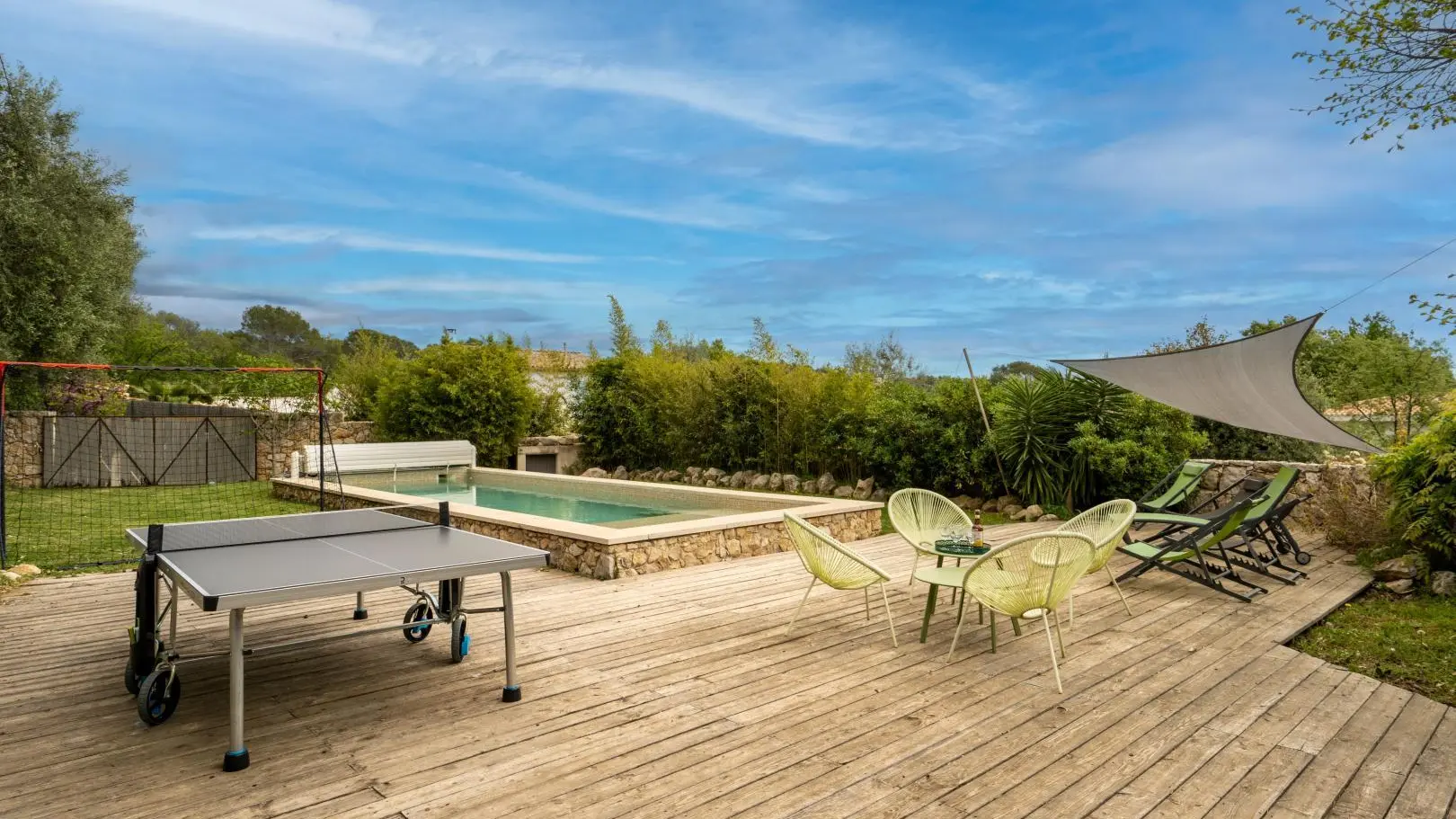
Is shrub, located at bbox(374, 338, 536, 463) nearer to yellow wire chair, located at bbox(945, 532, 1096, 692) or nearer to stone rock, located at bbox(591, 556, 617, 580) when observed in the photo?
stone rock, located at bbox(591, 556, 617, 580)

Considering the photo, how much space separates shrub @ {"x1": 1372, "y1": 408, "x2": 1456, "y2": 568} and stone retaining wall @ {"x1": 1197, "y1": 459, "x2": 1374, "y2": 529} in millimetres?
1851

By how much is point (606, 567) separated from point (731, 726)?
3.08 m

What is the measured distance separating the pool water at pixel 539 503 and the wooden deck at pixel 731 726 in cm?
535

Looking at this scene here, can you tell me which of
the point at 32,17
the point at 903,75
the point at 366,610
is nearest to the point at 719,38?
the point at 903,75

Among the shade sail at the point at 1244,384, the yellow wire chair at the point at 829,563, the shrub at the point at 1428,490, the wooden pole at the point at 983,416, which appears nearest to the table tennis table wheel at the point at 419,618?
the yellow wire chair at the point at 829,563

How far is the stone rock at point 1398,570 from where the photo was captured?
6.16m

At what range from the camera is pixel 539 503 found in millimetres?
11688

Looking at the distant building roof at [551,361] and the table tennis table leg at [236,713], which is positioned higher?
the distant building roof at [551,361]

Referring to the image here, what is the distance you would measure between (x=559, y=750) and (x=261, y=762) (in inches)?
40.9

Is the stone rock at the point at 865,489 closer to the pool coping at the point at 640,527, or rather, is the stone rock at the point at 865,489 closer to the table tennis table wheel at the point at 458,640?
the pool coping at the point at 640,527

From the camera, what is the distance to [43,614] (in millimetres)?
5180

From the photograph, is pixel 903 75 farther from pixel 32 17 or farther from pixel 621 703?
pixel 32 17

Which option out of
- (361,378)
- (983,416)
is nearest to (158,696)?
(983,416)

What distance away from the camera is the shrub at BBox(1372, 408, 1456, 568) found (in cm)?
604
